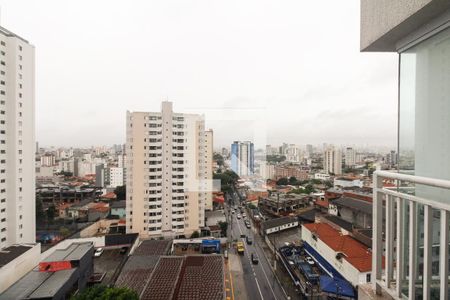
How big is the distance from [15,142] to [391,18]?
9.18 meters

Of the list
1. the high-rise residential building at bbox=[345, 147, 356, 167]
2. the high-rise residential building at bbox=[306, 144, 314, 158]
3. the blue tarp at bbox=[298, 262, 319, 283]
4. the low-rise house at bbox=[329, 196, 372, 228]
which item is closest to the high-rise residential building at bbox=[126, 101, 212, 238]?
the blue tarp at bbox=[298, 262, 319, 283]

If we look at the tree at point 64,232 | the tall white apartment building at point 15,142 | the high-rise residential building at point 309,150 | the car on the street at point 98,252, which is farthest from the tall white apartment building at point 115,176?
the high-rise residential building at point 309,150

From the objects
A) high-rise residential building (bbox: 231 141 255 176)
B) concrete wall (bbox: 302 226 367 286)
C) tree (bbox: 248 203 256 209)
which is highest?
high-rise residential building (bbox: 231 141 255 176)

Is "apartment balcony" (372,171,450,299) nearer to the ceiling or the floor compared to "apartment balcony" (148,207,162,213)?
nearer to the ceiling

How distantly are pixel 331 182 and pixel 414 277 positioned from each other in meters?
19.1

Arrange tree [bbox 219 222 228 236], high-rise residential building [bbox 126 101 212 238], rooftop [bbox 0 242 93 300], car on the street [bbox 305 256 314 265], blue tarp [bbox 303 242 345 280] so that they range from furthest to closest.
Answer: tree [bbox 219 222 228 236] → high-rise residential building [bbox 126 101 212 238] → car on the street [bbox 305 256 314 265] → blue tarp [bbox 303 242 345 280] → rooftop [bbox 0 242 93 300]

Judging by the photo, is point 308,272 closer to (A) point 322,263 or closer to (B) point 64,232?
(A) point 322,263

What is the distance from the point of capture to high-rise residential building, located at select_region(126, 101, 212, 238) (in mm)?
8156

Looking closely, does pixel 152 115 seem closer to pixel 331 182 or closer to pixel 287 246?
pixel 287 246

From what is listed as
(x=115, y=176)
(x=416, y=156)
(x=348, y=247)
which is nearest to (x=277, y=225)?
(x=348, y=247)

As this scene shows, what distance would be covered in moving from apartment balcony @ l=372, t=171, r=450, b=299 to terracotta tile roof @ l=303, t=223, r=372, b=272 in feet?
15.8

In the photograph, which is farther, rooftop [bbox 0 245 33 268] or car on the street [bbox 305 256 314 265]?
car on the street [bbox 305 256 314 265]

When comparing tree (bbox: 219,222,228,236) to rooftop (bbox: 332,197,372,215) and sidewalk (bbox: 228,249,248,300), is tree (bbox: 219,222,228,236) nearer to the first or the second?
sidewalk (bbox: 228,249,248,300)

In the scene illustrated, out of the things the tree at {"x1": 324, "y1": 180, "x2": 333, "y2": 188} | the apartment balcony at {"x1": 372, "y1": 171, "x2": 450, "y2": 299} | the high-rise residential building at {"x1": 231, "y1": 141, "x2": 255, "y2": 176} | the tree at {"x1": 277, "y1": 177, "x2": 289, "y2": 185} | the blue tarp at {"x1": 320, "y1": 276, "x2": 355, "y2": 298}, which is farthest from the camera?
the tree at {"x1": 277, "y1": 177, "x2": 289, "y2": 185}
